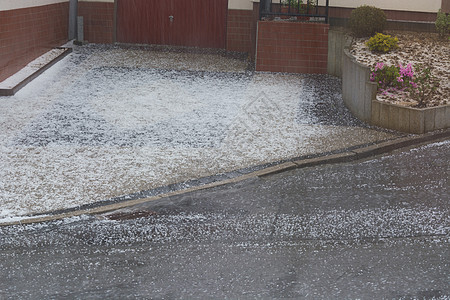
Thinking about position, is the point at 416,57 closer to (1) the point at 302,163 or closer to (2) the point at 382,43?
(2) the point at 382,43

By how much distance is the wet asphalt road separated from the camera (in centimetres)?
583

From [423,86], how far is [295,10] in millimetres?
6642

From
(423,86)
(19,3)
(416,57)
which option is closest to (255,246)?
(423,86)

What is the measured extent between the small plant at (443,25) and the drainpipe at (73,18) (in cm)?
966

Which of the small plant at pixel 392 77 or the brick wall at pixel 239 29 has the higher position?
the brick wall at pixel 239 29

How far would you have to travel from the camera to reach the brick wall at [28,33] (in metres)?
14.1

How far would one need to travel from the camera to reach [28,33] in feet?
51.0

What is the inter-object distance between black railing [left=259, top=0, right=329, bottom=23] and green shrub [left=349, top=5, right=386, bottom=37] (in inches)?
29.1

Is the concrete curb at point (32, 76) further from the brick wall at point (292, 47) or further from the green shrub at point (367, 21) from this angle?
the green shrub at point (367, 21)

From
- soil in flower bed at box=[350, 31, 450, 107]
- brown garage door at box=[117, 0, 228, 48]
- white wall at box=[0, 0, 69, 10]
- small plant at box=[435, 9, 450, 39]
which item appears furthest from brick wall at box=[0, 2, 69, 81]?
small plant at box=[435, 9, 450, 39]

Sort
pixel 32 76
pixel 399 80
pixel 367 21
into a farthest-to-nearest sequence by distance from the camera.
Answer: pixel 367 21, pixel 32 76, pixel 399 80

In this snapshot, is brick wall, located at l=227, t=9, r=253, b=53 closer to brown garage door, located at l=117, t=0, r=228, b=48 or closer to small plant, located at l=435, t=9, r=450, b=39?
brown garage door, located at l=117, t=0, r=228, b=48

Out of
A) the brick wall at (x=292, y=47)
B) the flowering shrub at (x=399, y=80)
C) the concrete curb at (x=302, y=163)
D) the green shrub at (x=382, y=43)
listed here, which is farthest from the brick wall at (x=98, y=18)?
the concrete curb at (x=302, y=163)

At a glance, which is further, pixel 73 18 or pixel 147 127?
pixel 73 18
